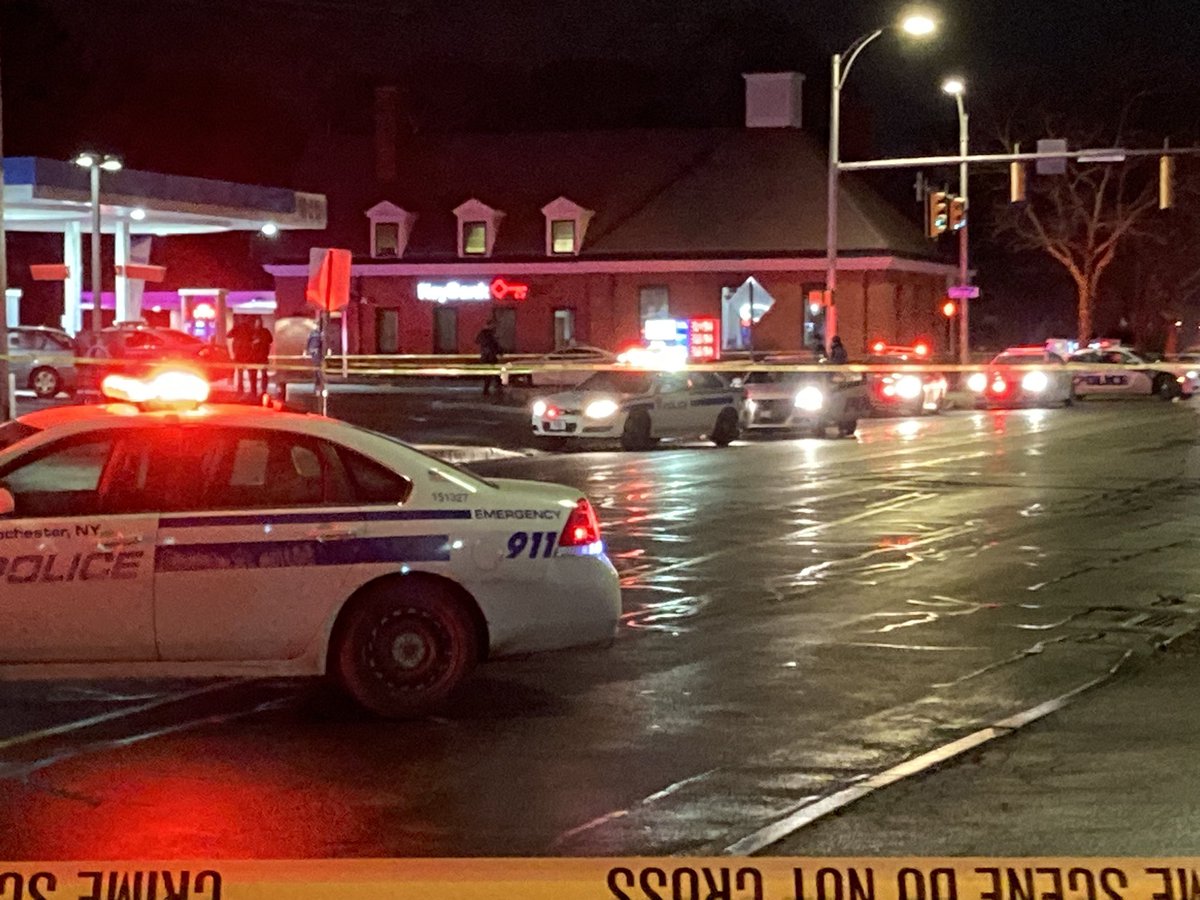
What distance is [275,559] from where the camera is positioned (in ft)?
29.8

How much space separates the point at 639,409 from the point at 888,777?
2157cm

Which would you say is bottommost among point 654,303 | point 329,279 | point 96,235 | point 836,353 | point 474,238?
point 836,353

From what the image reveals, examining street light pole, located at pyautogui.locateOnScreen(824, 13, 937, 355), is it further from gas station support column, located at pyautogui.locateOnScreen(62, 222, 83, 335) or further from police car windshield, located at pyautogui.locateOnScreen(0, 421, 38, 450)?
police car windshield, located at pyautogui.locateOnScreen(0, 421, 38, 450)

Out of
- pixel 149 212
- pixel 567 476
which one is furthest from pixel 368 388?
pixel 567 476

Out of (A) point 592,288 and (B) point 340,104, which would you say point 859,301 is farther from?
(B) point 340,104

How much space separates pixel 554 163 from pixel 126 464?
5670cm

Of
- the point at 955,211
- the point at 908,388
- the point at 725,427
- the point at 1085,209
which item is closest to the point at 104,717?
the point at 725,427

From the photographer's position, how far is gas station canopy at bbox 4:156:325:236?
4216cm

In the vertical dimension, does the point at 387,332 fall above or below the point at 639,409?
above

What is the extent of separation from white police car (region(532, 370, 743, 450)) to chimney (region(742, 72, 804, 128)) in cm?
3459

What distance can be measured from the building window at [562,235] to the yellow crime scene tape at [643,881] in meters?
58.8

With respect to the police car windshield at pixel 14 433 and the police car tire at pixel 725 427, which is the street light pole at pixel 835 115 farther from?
the police car windshield at pixel 14 433

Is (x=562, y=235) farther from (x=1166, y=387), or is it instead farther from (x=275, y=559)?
(x=275, y=559)

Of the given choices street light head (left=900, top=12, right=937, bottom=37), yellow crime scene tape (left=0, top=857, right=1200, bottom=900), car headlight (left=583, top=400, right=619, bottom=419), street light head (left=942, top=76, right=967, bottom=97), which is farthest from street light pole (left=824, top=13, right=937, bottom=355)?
yellow crime scene tape (left=0, top=857, right=1200, bottom=900)
